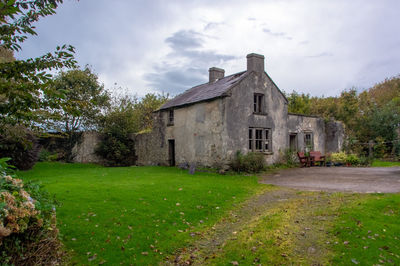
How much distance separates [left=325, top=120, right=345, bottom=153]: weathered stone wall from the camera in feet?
74.5

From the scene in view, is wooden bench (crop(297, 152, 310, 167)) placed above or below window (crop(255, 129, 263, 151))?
below

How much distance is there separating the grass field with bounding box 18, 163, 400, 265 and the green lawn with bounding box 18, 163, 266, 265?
0.02 meters

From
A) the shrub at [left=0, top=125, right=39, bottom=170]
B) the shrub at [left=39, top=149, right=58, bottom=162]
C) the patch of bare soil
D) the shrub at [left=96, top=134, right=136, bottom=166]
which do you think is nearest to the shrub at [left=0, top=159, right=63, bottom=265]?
the patch of bare soil

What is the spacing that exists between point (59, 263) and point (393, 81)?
142 ft

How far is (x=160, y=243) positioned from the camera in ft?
20.2

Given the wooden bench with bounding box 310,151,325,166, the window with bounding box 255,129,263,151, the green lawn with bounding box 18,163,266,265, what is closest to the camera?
the green lawn with bounding box 18,163,266,265

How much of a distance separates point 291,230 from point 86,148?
2157cm

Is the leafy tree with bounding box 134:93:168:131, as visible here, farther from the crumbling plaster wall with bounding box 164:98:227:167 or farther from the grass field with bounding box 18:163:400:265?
the grass field with bounding box 18:163:400:265

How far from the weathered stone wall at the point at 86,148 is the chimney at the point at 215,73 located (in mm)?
10975

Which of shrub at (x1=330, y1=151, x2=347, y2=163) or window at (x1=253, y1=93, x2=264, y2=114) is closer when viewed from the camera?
window at (x1=253, y1=93, x2=264, y2=114)

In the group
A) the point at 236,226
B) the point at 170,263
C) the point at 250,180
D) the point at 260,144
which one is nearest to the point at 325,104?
the point at 260,144

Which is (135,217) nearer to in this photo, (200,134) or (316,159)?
(200,134)

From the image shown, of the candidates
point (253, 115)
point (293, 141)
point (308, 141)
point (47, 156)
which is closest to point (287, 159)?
point (293, 141)

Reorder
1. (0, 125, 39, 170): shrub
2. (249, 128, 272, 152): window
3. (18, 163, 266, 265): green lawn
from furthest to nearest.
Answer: (249, 128, 272, 152): window
(0, 125, 39, 170): shrub
(18, 163, 266, 265): green lawn
